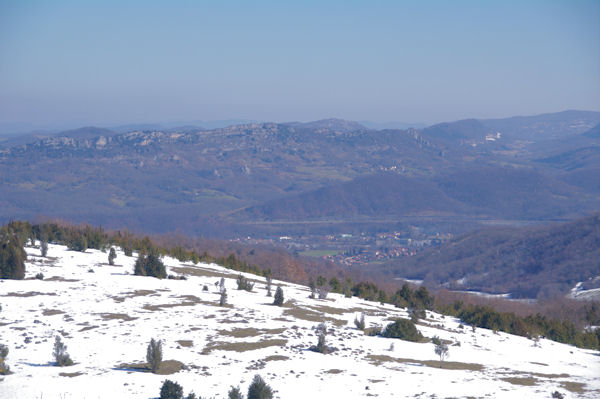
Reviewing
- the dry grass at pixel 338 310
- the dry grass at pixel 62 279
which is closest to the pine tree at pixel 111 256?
the dry grass at pixel 62 279

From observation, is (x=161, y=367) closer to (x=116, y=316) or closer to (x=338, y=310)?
(x=116, y=316)

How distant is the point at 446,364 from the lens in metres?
30.0

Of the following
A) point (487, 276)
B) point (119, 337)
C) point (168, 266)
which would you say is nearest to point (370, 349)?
point (119, 337)

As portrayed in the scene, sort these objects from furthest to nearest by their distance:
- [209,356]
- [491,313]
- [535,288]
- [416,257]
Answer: [416,257] → [535,288] → [491,313] → [209,356]

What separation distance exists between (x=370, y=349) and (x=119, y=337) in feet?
42.7

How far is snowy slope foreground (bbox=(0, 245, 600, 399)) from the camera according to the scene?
2422cm

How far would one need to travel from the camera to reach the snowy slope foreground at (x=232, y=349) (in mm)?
24219

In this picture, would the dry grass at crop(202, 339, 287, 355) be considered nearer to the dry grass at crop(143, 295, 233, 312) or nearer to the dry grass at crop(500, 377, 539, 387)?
the dry grass at crop(143, 295, 233, 312)

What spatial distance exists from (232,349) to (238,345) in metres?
0.74

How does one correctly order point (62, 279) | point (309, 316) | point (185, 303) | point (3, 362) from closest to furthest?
point (3, 362)
point (185, 303)
point (309, 316)
point (62, 279)

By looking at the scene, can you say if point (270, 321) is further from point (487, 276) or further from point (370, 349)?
point (487, 276)

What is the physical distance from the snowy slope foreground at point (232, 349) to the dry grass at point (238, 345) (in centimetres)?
10

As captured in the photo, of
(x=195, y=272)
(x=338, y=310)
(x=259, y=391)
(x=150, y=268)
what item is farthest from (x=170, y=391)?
(x=195, y=272)

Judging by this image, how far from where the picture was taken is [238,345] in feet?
98.5
